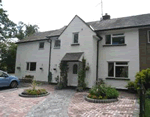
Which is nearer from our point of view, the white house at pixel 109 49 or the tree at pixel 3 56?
the white house at pixel 109 49

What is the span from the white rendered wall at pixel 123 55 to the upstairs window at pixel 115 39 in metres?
0.31

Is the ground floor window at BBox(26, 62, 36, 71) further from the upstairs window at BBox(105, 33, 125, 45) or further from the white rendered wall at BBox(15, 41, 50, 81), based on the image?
the upstairs window at BBox(105, 33, 125, 45)

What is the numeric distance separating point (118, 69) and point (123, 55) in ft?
4.68

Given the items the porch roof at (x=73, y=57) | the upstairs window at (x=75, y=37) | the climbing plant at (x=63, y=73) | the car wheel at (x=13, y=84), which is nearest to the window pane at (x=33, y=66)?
the car wheel at (x=13, y=84)

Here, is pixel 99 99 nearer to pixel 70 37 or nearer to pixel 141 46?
pixel 141 46

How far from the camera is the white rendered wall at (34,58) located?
53.1 ft

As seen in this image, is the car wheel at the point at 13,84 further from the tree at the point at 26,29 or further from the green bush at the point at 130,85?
the tree at the point at 26,29

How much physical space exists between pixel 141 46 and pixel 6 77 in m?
12.8

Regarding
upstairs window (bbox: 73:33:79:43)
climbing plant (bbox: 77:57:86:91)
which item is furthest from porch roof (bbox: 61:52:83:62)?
upstairs window (bbox: 73:33:79:43)

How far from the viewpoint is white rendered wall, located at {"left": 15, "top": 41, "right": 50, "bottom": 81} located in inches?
637

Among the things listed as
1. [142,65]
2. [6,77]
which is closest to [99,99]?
[142,65]

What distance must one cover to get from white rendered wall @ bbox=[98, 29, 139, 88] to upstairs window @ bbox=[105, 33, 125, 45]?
31 cm

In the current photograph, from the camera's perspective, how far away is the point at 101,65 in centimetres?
1252

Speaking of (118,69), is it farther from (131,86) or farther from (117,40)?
(117,40)
